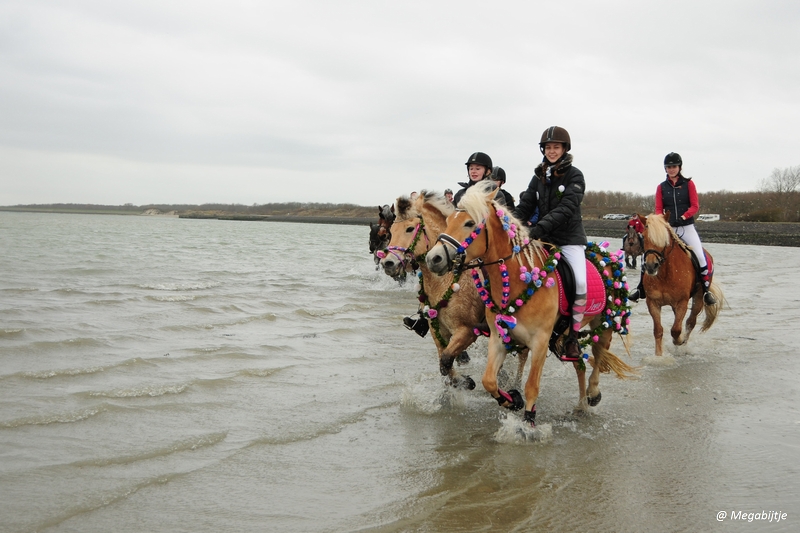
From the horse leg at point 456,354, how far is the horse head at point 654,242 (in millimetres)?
4046

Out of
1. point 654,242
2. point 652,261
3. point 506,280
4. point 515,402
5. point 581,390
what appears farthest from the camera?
point 654,242

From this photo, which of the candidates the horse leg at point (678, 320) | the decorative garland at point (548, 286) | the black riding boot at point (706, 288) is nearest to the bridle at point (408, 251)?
the decorative garland at point (548, 286)

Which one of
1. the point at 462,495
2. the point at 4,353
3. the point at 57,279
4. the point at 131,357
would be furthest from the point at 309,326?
the point at 57,279

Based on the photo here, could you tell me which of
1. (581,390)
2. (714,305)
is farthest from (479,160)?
(714,305)

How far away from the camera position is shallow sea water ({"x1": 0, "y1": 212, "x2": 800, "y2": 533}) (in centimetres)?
448

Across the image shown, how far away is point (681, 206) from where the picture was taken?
10328 mm

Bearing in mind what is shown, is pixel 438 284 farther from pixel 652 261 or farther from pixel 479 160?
pixel 652 261

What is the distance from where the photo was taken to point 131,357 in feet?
30.5

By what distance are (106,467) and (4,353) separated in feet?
17.2

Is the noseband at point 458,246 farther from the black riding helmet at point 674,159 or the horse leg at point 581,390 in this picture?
the black riding helmet at point 674,159

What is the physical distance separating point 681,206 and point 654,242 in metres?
1.09

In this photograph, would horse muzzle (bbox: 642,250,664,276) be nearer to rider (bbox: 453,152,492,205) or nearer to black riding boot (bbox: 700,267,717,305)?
black riding boot (bbox: 700,267,717,305)

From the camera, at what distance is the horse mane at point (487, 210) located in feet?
18.2

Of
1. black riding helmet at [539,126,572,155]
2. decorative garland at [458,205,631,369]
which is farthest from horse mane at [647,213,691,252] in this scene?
black riding helmet at [539,126,572,155]
